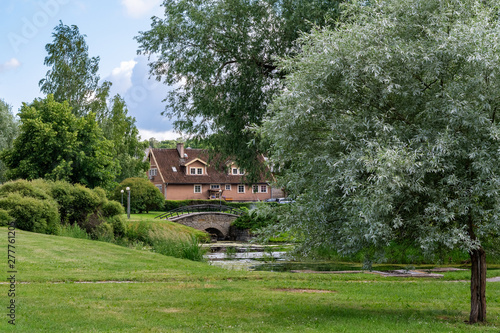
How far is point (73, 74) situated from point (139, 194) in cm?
1465

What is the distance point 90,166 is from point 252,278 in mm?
24727

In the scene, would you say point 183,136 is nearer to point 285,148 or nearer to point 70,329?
point 285,148

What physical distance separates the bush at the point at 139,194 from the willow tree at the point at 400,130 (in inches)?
1791

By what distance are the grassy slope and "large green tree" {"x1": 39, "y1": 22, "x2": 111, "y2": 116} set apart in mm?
28857

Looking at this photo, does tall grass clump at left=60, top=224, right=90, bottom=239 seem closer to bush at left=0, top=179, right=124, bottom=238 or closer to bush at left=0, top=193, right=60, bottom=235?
bush at left=0, top=179, right=124, bottom=238

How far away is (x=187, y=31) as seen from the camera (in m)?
19.1

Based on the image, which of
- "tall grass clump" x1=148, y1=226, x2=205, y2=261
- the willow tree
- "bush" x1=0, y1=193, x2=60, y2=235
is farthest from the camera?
"bush" x1=0, y1=193, x2=60, y2=235

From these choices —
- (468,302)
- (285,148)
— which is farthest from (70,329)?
(468,302)

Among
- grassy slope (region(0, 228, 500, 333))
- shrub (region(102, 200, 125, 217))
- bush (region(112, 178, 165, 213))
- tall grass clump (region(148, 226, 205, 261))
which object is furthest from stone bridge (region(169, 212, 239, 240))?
grassy slope (region(0, 228, 500, 333))

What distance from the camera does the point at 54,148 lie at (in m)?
37.5

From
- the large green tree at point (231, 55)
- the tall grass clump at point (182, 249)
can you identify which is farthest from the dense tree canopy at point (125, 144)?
the large green tree at point (231, 55)

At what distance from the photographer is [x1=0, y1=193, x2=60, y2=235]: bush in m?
26.7

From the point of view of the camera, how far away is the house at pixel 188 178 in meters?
74.7

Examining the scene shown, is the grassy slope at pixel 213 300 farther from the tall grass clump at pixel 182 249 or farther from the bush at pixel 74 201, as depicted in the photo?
the bush at pixel 74 201
